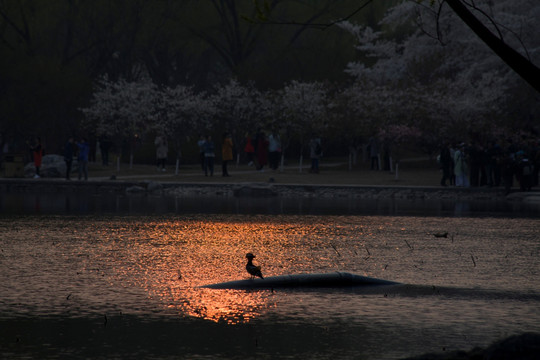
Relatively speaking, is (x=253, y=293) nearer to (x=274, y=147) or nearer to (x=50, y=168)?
(x=50, y=168)

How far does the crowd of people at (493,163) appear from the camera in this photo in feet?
110

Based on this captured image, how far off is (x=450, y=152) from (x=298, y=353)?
31841 mm

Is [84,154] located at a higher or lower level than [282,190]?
higher

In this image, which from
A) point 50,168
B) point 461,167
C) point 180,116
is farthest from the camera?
point 180,116

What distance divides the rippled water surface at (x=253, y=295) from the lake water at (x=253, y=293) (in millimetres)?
22

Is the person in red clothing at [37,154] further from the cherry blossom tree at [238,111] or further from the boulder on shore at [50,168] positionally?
the cherry blossom tree at [238,111]

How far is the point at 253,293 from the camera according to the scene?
11.3m

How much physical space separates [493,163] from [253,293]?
2607 centimetres

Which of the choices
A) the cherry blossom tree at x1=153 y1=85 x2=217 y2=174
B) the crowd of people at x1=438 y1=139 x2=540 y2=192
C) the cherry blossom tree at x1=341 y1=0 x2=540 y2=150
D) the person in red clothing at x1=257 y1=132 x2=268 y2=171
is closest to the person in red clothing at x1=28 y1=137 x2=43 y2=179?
the cherry blossom tree at x1=153 y1=85 x2=217 y2=174

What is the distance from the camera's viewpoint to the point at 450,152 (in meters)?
38.9

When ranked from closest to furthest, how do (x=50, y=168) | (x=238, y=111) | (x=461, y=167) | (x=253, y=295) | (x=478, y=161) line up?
(x=253, y=295) < (x=478, y=161) < (x=461, y=167) < (x=50, y=168) < (x=238, y=111)

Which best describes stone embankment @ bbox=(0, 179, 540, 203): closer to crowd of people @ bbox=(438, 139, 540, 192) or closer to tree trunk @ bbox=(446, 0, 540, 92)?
crowd of people @ bbox=(438, 139, 540, 192)

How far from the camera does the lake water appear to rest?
838 centimetres

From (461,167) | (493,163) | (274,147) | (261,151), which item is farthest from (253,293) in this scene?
(261,151)
